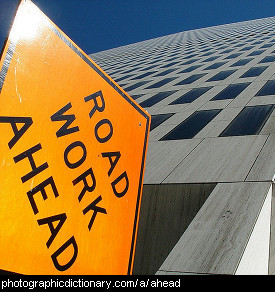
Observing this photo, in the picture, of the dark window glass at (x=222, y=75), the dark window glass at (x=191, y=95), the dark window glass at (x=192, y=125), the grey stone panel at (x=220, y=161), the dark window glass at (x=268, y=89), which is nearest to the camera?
the grey stone panel at (x=220, y=161)

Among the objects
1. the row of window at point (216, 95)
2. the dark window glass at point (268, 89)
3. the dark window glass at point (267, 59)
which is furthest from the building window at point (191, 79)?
the dark window glass at point (268, 89)

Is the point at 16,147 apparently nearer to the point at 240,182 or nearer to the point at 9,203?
the point at 9,203

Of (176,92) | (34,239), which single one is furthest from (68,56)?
(176,92)

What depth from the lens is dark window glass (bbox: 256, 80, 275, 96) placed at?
41.4 feet

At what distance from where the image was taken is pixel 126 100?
310 centimetres

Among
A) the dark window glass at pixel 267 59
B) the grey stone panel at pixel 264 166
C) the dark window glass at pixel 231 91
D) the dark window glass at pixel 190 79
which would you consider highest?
the grey stone panel at pixel 264 166

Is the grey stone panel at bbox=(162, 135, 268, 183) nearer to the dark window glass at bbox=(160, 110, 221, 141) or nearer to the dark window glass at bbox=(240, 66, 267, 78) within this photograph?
the dark window glass at bbox=(160, 110, 221, 141)

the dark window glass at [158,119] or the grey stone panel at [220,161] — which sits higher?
the grey stone panel at [220,161]

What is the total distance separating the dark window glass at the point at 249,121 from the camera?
8.66 m

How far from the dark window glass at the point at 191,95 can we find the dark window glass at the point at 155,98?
1163 millimetres

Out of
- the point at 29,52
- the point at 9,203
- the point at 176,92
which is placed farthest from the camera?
the point at 176,92

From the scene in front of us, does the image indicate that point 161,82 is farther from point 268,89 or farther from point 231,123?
point 231,123

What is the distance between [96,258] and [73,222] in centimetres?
33

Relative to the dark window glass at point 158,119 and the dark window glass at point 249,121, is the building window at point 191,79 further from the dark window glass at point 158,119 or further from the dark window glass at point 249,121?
the dark window glass at point 249,121
